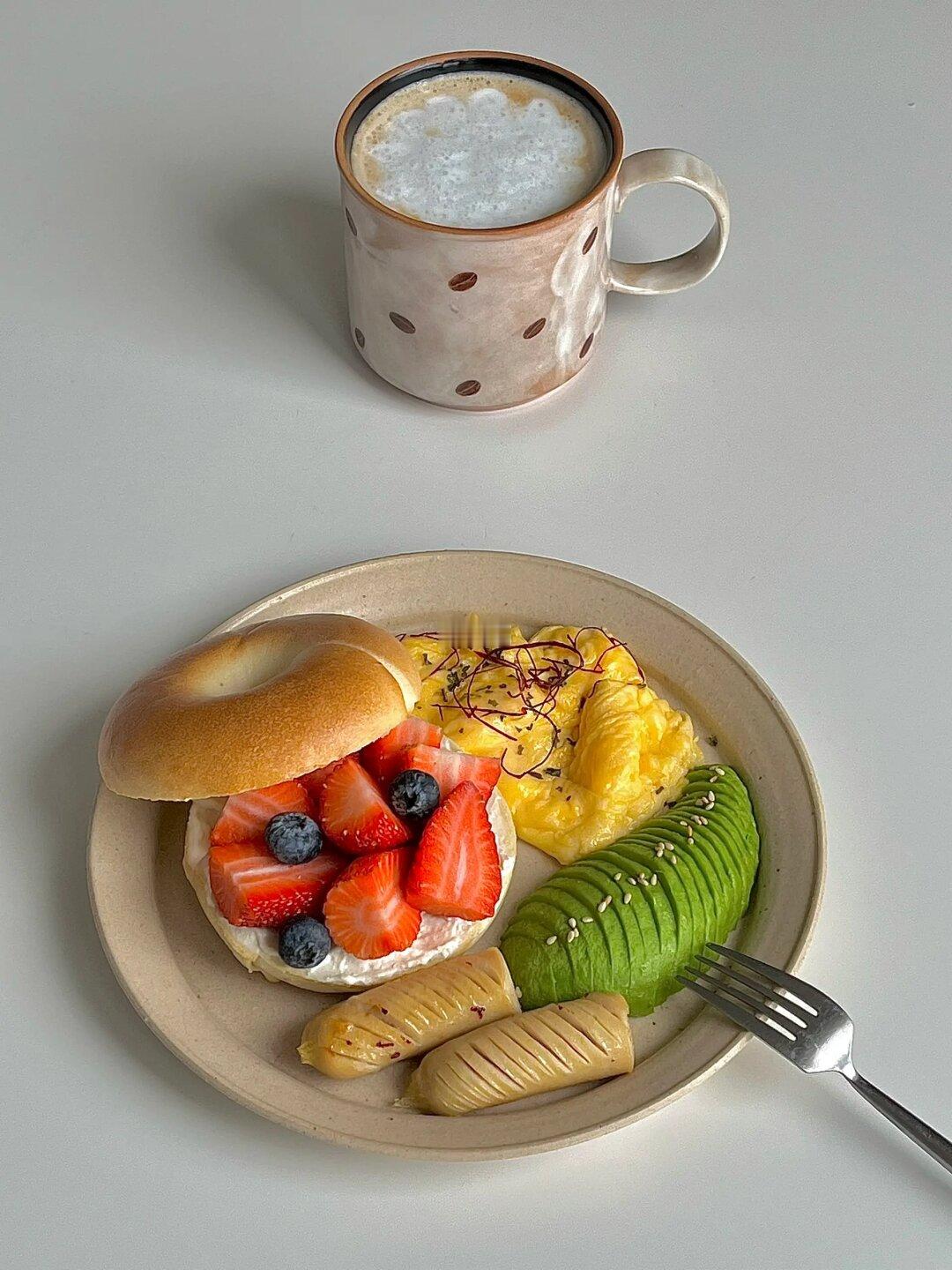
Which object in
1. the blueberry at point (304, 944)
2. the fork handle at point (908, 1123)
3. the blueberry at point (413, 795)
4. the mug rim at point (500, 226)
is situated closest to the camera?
the fork handle at point (908, 1123)

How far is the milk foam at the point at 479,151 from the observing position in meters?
2.40

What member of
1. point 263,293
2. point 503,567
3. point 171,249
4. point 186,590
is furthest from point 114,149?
point 503,567

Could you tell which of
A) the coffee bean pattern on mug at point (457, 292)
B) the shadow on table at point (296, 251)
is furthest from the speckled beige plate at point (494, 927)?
the shadow on table at point (296, 251)

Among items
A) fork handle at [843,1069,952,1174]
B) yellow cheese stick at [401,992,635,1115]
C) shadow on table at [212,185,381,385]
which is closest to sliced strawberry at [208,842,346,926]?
yellow cheese stick at [401,992,635,1115]

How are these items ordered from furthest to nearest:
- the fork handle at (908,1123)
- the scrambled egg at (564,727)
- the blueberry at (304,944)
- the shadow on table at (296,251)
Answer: the shadow on table at (296,251), the scrambled egg at (564,727), the blueberry at (304,944), the fork handle at (908,1123)

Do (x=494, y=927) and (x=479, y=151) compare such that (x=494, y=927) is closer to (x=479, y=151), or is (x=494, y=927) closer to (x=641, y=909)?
(x=641, y=909)

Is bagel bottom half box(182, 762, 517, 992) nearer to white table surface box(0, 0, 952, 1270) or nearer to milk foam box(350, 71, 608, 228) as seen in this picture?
white table surface box(0, 0, 952, 1270)

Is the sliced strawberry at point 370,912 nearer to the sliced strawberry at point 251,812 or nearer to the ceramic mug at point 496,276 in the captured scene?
the sliced strawberry at point 251,812

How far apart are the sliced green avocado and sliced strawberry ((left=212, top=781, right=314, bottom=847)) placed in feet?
1.23

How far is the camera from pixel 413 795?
203cm

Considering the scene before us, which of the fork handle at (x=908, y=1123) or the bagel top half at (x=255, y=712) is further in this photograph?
the bagel top half at (x=255, y=712)

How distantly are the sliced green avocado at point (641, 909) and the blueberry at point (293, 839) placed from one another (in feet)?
1.03

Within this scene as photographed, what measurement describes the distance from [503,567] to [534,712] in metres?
0.27

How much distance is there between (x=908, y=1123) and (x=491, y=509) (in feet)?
4.29
